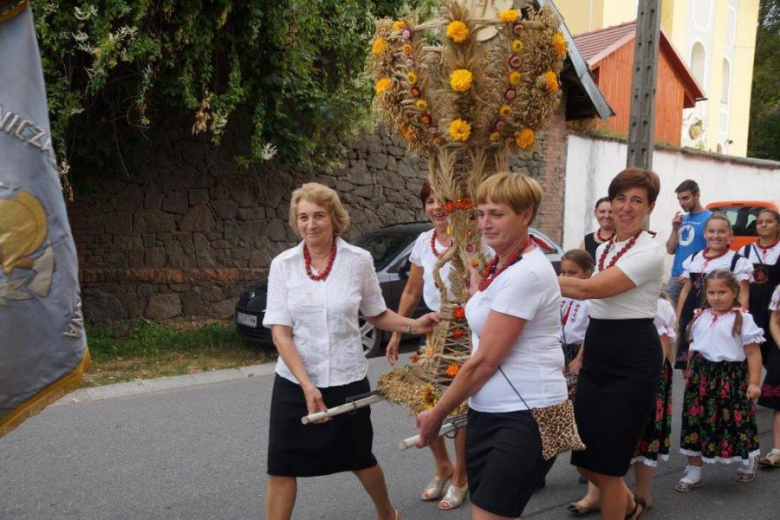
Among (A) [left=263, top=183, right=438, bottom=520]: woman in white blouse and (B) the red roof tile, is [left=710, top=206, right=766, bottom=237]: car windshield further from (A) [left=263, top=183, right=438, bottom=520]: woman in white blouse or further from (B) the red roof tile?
(A) [left=263, top=183, right=438, bottom=520]: woman in white blouse

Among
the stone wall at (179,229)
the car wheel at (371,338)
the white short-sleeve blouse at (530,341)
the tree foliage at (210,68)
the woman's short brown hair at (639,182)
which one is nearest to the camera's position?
the white short-sleeve blouse at (530,341)

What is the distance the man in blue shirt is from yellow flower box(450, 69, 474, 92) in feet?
12.6

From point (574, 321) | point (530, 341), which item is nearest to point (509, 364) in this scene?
point (530, 341)

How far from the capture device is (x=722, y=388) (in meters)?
4.12

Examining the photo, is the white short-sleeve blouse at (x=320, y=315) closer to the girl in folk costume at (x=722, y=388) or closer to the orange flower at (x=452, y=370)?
the orange flower at (x=452, y=370)

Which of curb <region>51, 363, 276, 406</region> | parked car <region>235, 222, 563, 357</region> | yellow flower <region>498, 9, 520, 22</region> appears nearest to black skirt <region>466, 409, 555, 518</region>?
yellow flower <region>498, 9, 520, 22</region>

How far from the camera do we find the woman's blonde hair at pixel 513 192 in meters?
2.32

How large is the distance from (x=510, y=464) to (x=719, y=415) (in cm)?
245

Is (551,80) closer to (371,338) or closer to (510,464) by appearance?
(510,464)

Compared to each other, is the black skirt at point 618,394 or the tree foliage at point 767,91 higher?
the tree foliage at point 767,91

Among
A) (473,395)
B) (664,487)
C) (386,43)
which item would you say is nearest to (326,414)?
(473,395)

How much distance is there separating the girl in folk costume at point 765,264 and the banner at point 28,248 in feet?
17.3

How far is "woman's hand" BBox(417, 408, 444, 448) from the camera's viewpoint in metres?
2.38

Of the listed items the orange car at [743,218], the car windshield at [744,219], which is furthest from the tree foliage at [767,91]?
the car windshield at [744,219]
